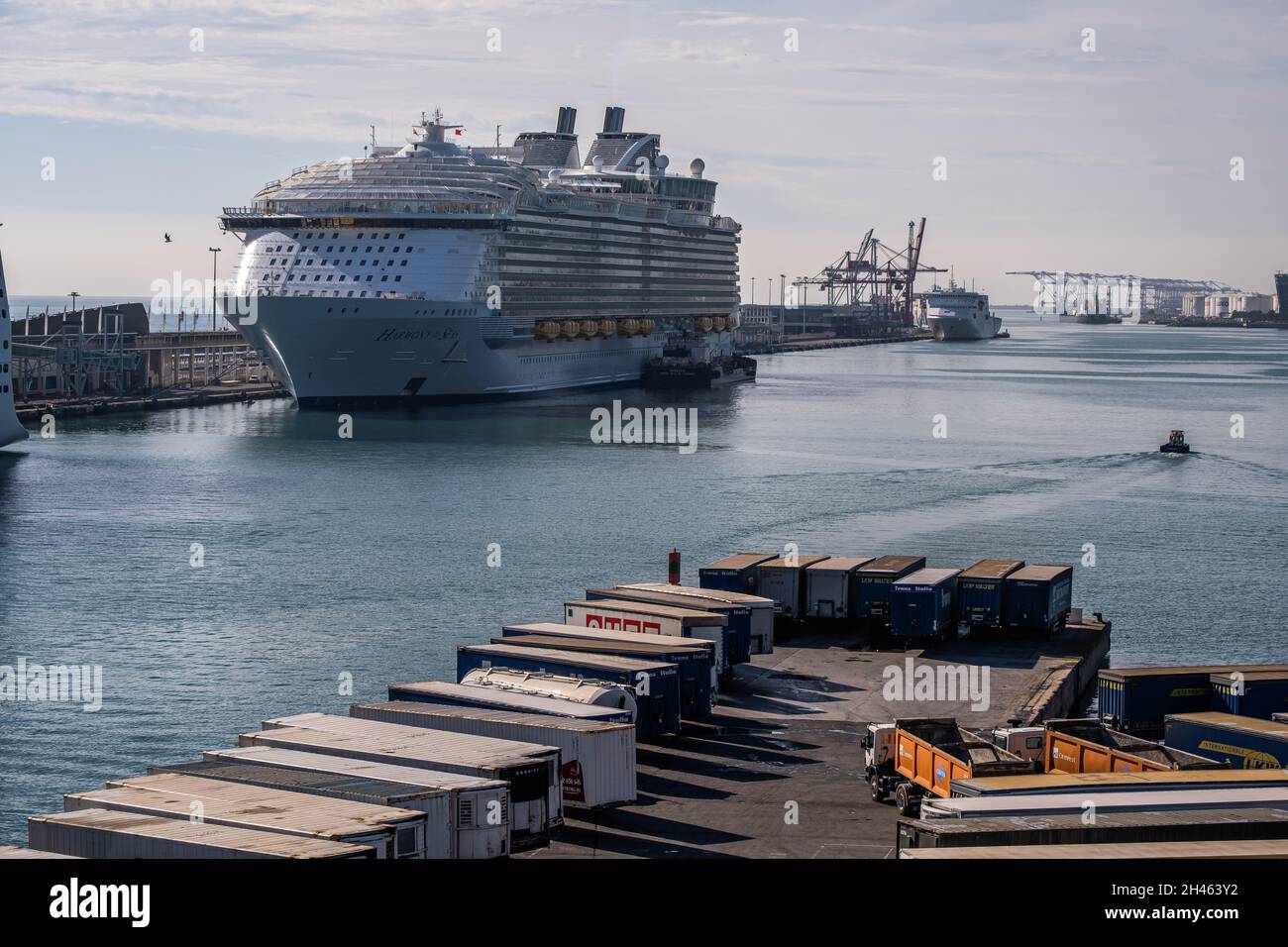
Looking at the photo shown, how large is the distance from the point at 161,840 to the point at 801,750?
38.8 ft

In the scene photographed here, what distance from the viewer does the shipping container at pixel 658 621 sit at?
31.2 meters

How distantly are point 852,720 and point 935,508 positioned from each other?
31.1 meters

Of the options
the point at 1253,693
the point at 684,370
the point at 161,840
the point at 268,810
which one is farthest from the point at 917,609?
the point at 684,370

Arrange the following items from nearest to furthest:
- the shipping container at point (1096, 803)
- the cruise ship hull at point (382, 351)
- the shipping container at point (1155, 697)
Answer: the shipping container at point (1096, 803), the shipping container at point (1155, 697), the cruise ship hull at point (382, 351)

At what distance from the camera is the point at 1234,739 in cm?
2564

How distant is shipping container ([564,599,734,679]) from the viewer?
31.2m

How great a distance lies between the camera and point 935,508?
194 ft

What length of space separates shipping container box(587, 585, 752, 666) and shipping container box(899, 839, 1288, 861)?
13976 mm

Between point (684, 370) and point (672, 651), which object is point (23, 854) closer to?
point (672, 651)

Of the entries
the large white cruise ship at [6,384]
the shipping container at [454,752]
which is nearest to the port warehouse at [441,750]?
the shipping container at [454,752]

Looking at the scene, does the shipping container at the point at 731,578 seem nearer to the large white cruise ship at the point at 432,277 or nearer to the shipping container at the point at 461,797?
the shipping container at the point at 461,797

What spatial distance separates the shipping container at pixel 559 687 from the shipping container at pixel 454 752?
2.76 metres

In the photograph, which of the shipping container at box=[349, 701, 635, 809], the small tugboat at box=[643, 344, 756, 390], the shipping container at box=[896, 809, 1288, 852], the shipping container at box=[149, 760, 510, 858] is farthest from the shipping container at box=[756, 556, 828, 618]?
the small tugboat at box=[643, 344, 756, 390]
